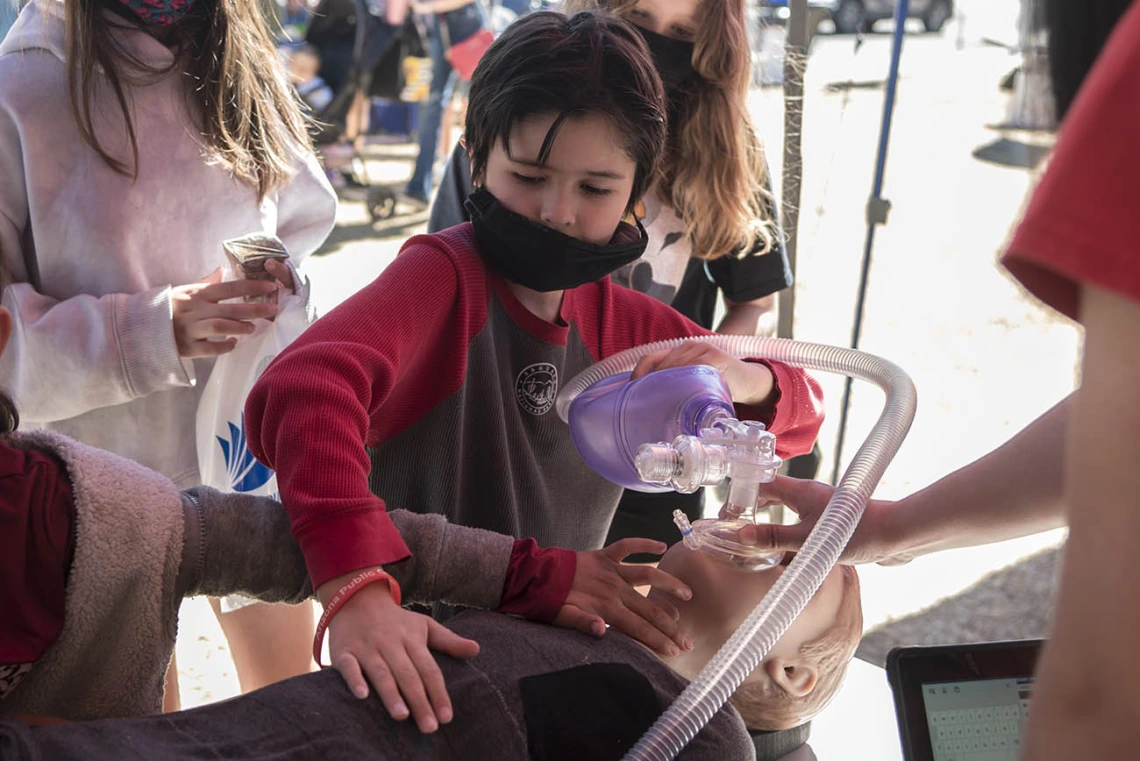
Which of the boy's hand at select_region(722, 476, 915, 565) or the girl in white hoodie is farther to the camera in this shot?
the girl in white hoodie

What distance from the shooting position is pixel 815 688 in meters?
1.27

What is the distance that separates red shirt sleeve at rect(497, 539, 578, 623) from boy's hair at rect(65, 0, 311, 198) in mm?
883

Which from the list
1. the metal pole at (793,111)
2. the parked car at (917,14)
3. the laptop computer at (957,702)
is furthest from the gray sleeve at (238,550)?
the parked car at (917,14)

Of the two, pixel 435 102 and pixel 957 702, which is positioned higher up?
pixel 435 102

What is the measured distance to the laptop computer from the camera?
122cm

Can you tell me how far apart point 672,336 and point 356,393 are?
58cm

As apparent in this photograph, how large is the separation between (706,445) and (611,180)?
365 mm

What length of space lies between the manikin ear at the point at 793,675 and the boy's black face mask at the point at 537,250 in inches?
20.1

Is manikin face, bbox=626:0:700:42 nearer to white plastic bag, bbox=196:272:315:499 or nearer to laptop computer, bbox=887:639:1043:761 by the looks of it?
white plastic bag, bbox=196:272:315:499

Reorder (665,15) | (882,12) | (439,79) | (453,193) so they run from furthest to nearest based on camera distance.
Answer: (882,12), (439,79), (453,193), (665,15)

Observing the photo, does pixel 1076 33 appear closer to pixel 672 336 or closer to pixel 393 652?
pixel 393 652

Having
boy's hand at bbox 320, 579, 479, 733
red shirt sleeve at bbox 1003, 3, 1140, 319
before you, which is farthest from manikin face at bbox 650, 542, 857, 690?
red shirt sleeve at bbox 1003, 3, 1140, 319

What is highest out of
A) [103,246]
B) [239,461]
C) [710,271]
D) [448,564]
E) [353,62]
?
[353,62]

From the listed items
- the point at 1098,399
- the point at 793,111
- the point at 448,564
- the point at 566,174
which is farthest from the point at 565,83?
the point at 793,111
